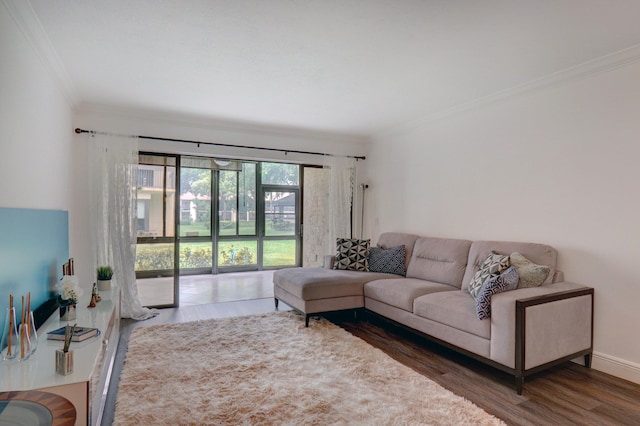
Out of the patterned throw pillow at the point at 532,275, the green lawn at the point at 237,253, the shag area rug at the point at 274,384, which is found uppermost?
the patterned throw pillow at the point at 532,275

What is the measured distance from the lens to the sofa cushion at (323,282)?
379cm

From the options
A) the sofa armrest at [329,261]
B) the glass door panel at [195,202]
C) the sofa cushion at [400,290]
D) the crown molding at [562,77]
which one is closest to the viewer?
the crown molding at [562,77]

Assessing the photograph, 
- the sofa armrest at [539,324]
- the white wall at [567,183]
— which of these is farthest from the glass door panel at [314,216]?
the sofa armrest at [539,324]

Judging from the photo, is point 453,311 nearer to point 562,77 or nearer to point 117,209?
point 562,77

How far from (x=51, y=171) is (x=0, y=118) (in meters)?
1.26

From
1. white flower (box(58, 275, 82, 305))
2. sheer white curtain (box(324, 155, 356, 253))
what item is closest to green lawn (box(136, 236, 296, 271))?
sheer white curtain (box(324, 155, 356, 253))

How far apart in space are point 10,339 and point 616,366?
4.12 meters

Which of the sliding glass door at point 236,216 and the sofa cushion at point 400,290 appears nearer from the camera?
the sofa cushion at point 400,290

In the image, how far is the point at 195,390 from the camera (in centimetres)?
245

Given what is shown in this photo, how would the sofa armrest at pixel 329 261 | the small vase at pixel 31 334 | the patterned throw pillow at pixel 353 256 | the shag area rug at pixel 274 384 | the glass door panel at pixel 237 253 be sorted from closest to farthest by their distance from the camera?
the small vase at pixel 31 334, the shag area rug at pixel 274 384, the patterned throw pillow at pixel 353 256, the sofa armrest at pixel 329 261, the glass door panel at pixel 237 253

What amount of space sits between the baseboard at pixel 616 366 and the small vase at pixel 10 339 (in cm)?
405

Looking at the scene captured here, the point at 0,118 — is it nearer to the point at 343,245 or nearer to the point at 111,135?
the point at 111,135

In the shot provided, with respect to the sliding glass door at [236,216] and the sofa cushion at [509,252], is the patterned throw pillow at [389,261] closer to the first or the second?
the sofa cushion at [509,252]

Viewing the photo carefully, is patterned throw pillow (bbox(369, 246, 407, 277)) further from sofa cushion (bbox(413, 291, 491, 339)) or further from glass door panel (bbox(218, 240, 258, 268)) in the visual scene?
glass door panel (bbox(218, 240, 258, 268))
